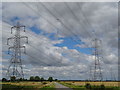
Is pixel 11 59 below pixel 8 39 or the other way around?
below

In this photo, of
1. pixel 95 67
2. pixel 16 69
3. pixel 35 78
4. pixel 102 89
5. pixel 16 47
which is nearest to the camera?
pixel 16 69

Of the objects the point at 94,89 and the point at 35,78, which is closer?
the point at 94,89

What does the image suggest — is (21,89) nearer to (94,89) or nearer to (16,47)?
(16,47)

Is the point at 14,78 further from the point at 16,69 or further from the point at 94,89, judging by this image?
the point at 94,89

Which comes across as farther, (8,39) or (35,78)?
(35,78)

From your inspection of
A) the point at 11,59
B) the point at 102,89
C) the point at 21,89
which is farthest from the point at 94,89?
the point at 11,59

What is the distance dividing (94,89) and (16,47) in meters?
16.8

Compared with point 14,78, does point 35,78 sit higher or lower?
lower

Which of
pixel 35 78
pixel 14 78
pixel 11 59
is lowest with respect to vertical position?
pixel 35 78

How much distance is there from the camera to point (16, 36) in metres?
36.3

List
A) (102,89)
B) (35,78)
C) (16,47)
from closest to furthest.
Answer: (16,47) → (102,89) → (35,78)

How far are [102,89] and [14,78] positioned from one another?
16453mm

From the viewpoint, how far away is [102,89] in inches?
1491

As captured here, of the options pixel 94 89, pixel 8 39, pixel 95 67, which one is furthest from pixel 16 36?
pixel 95 67
